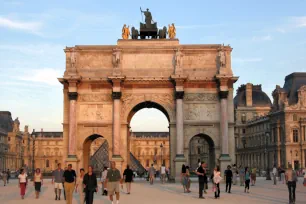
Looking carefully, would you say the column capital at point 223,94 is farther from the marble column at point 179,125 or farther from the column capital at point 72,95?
the column capital at point 72,95

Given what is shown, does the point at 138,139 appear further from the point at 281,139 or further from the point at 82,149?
the point at 82,149

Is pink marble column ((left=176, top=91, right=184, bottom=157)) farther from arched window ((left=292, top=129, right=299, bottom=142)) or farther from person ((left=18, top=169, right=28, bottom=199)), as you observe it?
arched window ((left=292, top=129, right=299, bottom=142))

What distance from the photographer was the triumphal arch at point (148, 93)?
39375 millimetres

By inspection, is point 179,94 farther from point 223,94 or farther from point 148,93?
point 223,94

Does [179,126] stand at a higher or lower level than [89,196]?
higher

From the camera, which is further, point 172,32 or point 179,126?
point 172,32

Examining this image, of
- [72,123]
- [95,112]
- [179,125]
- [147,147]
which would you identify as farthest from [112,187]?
[147,147]

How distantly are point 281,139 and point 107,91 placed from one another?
49.7m

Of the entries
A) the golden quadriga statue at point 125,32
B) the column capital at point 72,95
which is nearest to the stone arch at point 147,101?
the column capital at point 72,95

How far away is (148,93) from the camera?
40031 mm

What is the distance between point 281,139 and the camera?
274 feet

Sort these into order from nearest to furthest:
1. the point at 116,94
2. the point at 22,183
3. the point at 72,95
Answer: the point at 22,183 < the point at 116,94 < the point at 72,95

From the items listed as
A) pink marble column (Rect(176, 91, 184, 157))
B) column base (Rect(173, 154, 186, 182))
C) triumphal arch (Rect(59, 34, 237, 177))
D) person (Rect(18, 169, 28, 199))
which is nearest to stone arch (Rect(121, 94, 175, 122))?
triumphal arch (Rect(59, 34, 237, 177))

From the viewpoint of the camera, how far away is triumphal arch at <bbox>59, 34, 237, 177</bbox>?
3938cm
